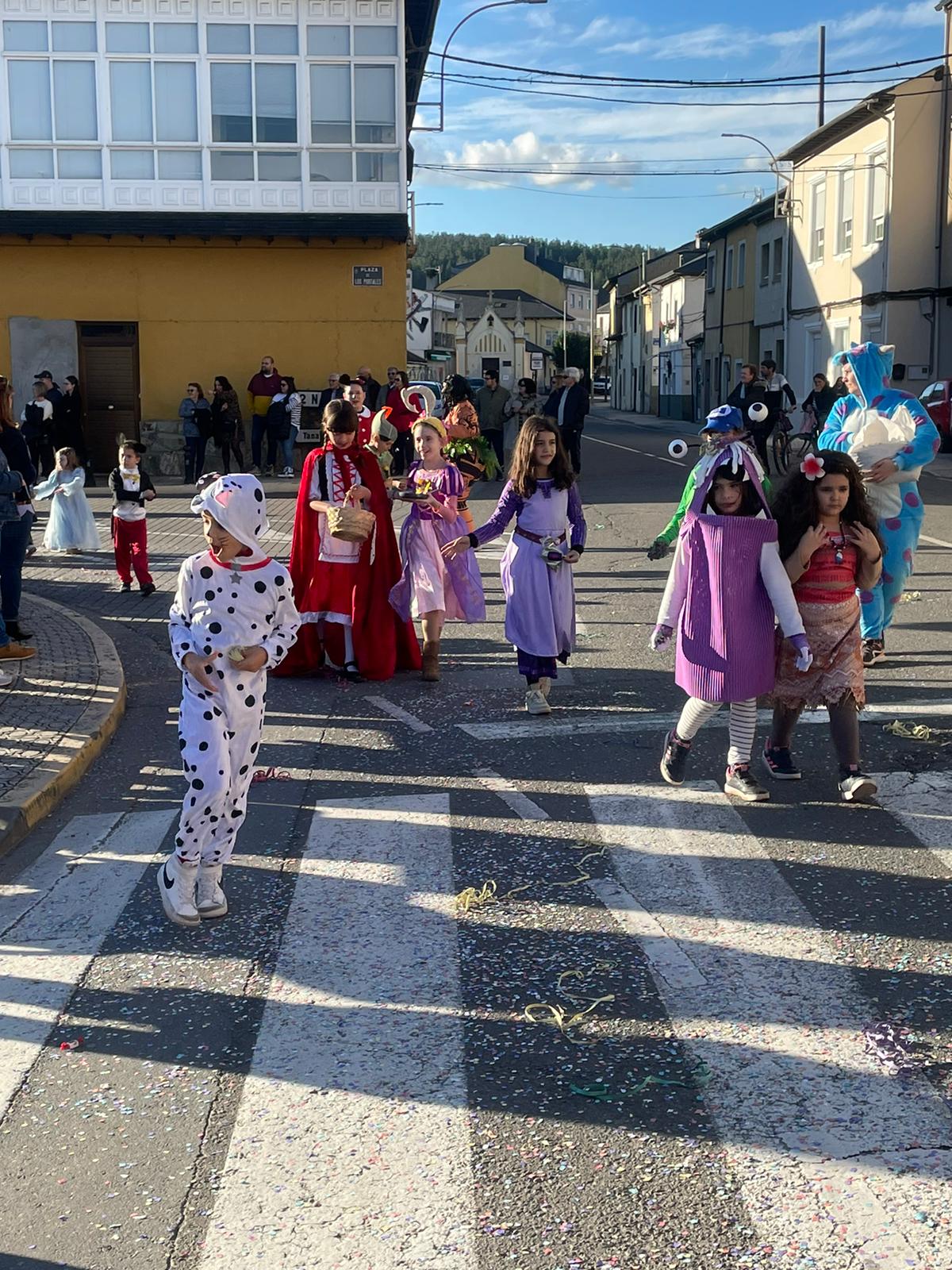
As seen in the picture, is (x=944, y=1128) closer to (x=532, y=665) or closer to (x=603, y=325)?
(x=532, y=665)

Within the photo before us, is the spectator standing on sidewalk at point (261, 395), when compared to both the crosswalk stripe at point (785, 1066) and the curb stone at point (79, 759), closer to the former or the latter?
the curb stone at point (79, 759)

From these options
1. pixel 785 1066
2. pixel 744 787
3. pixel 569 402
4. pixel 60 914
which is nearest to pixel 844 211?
pixel 569 402

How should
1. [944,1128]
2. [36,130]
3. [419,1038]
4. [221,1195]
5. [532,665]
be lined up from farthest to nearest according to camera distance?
[36,130] → [532,665] → [419,1038] → [944,1128] → [221,1195]

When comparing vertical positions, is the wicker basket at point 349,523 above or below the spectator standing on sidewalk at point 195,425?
below

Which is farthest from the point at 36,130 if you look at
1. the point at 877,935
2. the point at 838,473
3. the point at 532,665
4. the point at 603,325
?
the point at 603,325

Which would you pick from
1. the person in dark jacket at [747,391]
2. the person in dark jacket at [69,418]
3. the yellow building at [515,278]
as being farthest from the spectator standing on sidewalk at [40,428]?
the yellow building at [515,278]

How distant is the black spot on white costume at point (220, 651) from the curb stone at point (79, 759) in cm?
141

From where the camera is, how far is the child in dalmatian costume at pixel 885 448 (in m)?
8.52

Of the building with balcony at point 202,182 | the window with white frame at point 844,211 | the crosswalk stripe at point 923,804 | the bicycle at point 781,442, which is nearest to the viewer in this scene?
the crosswalk stripe at point 923,804

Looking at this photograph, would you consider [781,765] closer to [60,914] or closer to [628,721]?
[628,721]

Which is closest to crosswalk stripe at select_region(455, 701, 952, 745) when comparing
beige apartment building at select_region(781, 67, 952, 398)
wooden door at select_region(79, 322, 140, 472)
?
wooden door at select_region(79, 322, 140, 472)

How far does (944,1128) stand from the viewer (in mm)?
3473

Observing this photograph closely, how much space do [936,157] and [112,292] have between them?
21216 mm

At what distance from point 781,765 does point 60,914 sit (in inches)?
132
